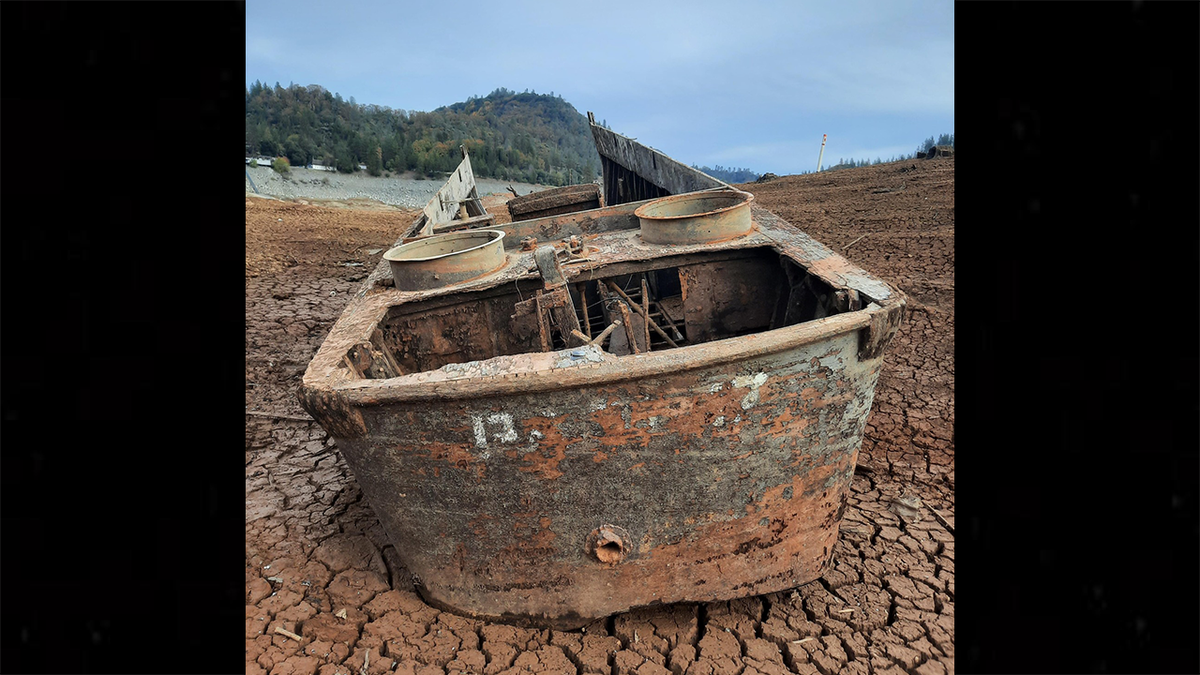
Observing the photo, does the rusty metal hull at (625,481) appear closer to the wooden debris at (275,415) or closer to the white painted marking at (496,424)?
the white painted marking at (496,424)

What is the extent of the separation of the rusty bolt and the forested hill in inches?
703

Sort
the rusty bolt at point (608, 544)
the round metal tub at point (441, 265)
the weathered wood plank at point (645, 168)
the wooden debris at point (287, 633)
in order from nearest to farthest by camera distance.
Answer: the rusty bolt at point (608, 544), the wooden debris at point (287, 633), the round metal tub at point (441, 265), the weathered wood plank at point (645, 168)

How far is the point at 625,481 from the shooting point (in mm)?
2268

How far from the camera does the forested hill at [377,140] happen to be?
26328mm

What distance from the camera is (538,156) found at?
129ft

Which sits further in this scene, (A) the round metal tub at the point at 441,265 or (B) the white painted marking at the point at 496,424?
(A) the round metal tub at the point at 441,265

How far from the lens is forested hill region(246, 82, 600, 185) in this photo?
2633 cm

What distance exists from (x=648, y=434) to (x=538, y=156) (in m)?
39.4

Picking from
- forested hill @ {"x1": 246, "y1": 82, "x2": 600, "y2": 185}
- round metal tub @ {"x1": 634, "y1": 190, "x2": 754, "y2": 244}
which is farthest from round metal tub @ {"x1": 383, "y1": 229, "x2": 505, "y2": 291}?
forested hill @ {"x1": 246, "y1": 82, "x2": 600, "y2": 185}

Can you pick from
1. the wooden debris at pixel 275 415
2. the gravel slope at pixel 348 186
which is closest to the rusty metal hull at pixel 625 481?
the wooden debris at pixel 275 415

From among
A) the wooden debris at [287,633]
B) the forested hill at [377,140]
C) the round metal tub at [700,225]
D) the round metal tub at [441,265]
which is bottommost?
the wooden debris at [287,633]

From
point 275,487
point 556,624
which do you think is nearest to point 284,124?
point 275,487

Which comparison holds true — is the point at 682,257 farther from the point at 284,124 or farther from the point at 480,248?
the point at 284,124

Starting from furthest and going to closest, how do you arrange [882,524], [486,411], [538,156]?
[538,156], [882,524], [486,411]
